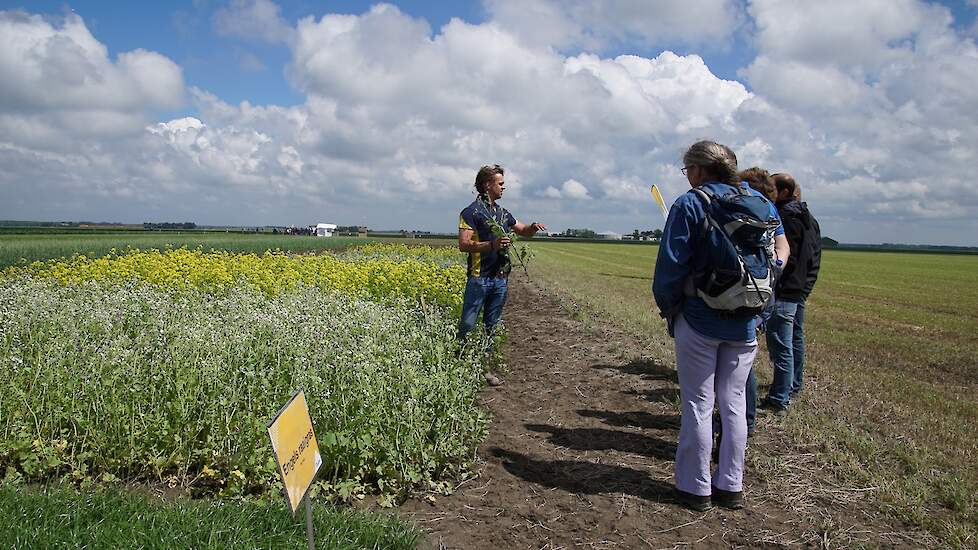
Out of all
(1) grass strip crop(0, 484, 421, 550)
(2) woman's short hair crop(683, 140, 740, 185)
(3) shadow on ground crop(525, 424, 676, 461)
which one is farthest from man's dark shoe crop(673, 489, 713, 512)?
(2) woman's short hair crop(683, 140, 740, 185)

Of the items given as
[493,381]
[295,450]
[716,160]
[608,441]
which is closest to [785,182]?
[716,160]

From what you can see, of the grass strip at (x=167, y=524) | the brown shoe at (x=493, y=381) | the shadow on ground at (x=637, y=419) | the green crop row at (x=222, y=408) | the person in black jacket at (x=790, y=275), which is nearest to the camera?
the grass strip at (x=167, y=524)

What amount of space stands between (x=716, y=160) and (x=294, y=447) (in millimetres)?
2671

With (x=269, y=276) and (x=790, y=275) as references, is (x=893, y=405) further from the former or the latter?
(x=269, y=276)

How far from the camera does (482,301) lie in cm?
596

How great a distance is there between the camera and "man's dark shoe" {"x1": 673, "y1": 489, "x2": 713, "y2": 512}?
3605 millimetres

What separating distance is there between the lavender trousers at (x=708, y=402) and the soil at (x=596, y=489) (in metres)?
0.23

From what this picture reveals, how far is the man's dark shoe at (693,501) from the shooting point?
142 inches

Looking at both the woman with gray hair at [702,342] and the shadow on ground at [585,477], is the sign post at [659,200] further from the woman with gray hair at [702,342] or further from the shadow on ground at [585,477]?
the shadow on ground at [585,477]

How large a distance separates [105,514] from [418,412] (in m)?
1.78

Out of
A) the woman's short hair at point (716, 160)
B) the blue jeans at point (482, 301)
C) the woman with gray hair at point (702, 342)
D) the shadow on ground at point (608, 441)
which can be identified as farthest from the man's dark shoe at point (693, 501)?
the blue jeans at point (482, 301)

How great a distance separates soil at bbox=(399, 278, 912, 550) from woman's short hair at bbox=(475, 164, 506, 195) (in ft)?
6.56

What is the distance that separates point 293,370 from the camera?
4762 mm

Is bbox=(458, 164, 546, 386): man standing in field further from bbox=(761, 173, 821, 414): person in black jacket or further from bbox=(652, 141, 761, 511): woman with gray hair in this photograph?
bbox=(652, 141, 761, 511): woman with gray hair
